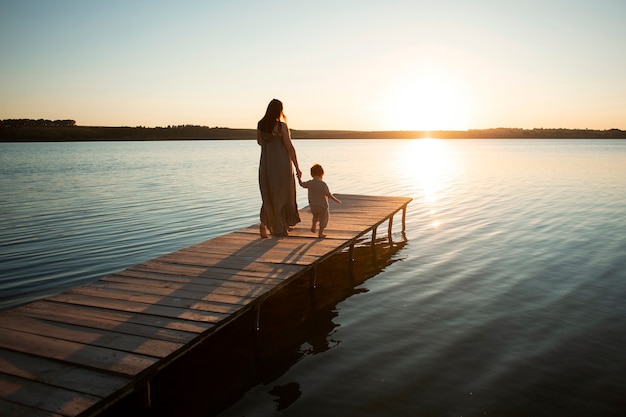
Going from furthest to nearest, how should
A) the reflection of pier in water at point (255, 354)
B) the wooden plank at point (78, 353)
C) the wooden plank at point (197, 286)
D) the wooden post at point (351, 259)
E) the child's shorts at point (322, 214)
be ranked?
the wooden post at point (351, 259)
the child's shorts at point (322, 214)
the wooden plank at point (197, 286)
the reflection of pier in water at point (255, 354)
the wooden plank at point (78, 353)

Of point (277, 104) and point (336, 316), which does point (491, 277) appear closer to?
point (336, 316)

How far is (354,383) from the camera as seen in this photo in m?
5.41

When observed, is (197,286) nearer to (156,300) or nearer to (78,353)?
(156,300)

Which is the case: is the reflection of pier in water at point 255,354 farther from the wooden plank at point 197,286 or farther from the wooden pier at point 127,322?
the wooden plank at point 197,286

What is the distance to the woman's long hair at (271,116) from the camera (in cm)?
826

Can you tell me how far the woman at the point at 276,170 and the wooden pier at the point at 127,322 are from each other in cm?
78

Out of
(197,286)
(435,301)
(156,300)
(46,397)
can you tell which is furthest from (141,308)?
(435,301)

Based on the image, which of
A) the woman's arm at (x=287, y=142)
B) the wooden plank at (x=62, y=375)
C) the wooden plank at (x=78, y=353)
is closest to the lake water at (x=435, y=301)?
the wooden plank at (x=78, y=353)

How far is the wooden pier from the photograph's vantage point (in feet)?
12.0

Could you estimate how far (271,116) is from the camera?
8336 mm

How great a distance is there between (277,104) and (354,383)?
16.8 ft

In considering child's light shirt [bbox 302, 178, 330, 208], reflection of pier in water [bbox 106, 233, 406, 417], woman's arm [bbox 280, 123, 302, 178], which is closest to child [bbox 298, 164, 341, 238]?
child's light shirt [bbox 302, 178, 330, 208]

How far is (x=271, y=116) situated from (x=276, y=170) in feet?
3.47

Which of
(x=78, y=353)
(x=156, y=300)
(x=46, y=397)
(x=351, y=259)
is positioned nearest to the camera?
(x=46, y=397)
